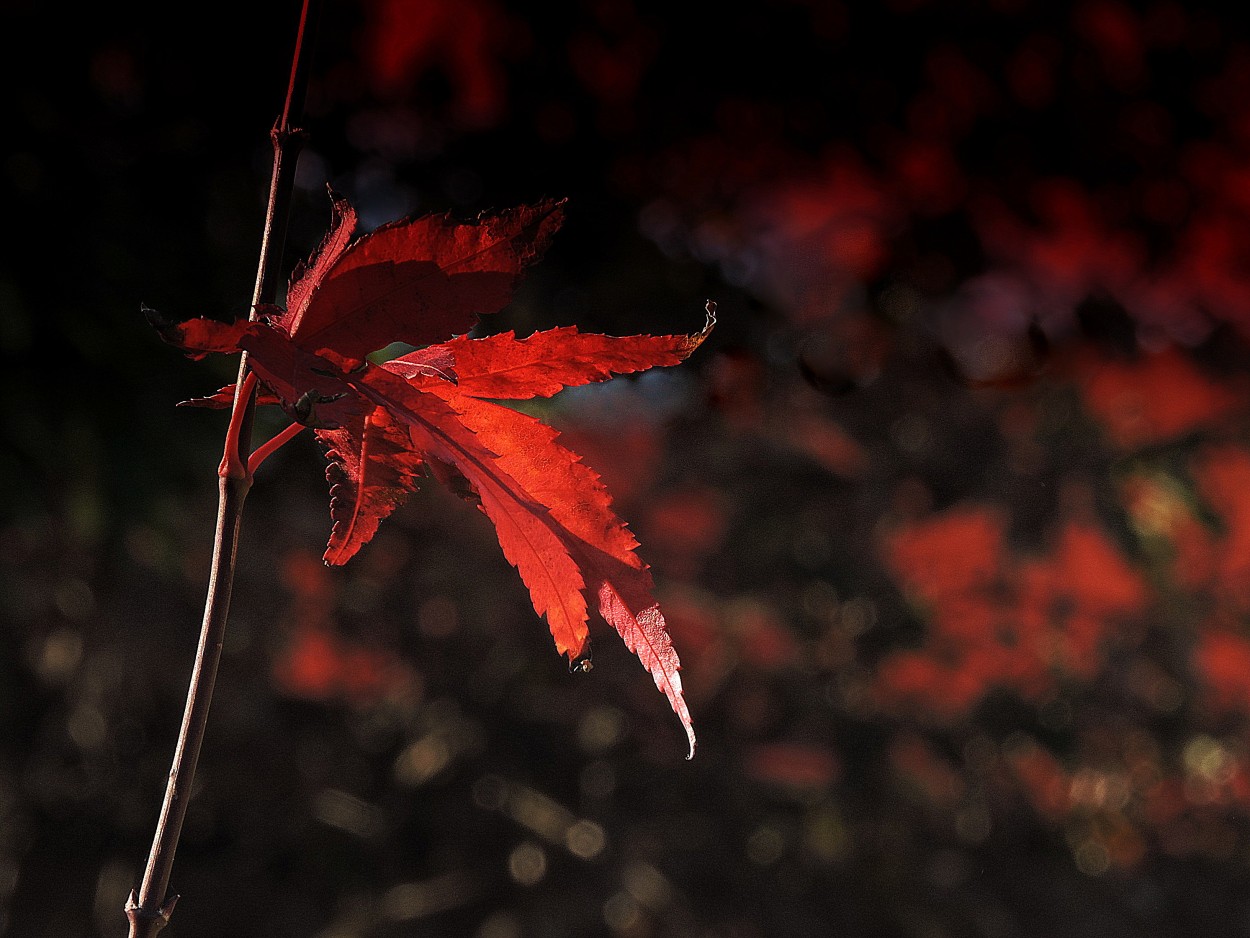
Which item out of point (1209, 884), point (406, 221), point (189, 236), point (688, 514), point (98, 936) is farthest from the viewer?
point (1209, 884)

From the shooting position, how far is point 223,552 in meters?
0.12

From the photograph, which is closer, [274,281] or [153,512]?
[274,281]

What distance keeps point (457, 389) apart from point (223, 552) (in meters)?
0.04

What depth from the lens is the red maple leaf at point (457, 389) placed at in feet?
0.41

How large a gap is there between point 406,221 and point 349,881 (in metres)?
0.94

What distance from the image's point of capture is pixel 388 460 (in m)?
0.14

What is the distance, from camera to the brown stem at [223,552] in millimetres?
122

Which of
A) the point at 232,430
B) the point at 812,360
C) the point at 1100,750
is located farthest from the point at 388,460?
the point at 1100,750

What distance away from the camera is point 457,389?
0.14 metres

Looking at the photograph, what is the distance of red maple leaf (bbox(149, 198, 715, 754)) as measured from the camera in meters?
0.13

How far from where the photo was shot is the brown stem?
0.40 ft

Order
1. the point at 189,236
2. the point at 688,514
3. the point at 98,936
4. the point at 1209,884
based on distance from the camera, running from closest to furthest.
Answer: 1. the point at 189,236
2. the point at 98,936
3. the point at 688,514
4. the point at 1209,884

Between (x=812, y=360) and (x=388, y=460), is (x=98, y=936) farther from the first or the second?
(x=388, y=460)

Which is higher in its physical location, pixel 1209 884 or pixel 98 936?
pixel 98 936
